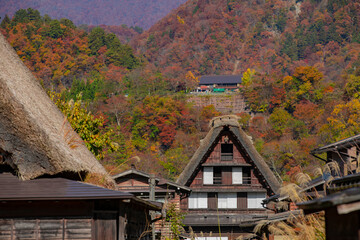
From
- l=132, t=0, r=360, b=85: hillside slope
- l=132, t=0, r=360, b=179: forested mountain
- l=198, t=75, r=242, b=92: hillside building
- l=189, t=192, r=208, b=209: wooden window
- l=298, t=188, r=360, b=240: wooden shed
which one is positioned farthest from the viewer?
l=132, t=0, r=360, b=85: hillside slope

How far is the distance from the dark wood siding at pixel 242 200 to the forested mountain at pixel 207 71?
7.28 m

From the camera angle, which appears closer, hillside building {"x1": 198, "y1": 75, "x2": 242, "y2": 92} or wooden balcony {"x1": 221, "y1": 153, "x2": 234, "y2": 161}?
wooden balcony {"x1": 221, "y1": 153, "x2": 234, "y2": 161}

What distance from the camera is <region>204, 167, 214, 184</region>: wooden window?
30000mm

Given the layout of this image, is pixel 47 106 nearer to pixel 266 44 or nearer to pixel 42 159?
pixel 42 159

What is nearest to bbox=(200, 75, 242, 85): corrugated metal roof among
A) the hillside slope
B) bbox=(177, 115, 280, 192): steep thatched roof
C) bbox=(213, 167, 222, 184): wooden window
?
the hillside slope

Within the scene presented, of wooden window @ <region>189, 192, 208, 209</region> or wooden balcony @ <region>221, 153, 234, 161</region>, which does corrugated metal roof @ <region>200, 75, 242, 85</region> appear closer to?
wooden balcony @ <region>221, 153, 234, 161</region>

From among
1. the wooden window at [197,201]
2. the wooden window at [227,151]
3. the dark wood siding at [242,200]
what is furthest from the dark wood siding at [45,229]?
the wooden window at [227,151]

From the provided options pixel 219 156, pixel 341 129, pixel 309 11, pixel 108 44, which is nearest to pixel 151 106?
pixel 341 129

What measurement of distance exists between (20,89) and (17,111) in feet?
3.61

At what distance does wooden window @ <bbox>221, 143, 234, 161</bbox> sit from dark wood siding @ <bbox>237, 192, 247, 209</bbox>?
6.61ft

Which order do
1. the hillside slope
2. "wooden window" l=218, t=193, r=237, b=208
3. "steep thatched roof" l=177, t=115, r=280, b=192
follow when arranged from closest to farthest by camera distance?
"steep thatched roof" l=177, t=115, r=280, b=192, "wooden window" l=218, t=193, r=237, b=208, the hillside slope

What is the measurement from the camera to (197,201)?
2997 cm

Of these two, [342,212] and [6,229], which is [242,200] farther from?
[342,212]

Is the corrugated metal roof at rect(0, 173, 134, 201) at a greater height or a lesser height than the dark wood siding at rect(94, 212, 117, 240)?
greater
